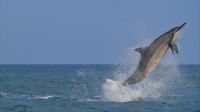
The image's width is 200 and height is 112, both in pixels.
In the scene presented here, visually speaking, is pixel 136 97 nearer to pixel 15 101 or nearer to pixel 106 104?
pixel 106 104

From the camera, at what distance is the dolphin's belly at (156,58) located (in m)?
24.3

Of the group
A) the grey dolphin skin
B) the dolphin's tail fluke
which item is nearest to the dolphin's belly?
the grey dolphin skin

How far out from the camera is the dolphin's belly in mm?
24314

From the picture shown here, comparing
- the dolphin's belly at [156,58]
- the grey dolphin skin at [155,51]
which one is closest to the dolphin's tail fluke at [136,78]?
the grey dolphin skin at [155,51]

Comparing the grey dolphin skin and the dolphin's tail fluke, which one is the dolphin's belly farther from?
the dolphin's tail fluke

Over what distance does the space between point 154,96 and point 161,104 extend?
18.2ft

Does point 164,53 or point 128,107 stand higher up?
point 164,53

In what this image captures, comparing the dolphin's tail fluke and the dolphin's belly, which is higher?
the dolphin's belly

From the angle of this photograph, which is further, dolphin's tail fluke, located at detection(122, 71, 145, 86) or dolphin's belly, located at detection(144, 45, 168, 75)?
dolphin's tail fluke, located at detection(122, 71, 145, 86)

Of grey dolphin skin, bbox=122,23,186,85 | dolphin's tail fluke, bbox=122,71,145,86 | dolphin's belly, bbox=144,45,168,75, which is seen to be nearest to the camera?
grey dolphin skin, bbox=122,23,186,85

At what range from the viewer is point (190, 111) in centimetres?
3262

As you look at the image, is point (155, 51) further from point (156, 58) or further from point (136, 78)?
point (136, 78)

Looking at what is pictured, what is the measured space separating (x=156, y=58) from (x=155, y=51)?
30cm

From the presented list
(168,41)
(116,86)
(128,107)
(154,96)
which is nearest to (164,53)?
(168,41)
